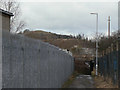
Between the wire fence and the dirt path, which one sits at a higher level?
the wire fence

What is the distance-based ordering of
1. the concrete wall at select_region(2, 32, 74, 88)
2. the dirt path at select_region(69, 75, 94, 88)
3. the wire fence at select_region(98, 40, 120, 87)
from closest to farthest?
1. the concrete wall at select_region(2, 32, 74, 88)
2. the wire fence at select_region(98, 40, 120, 87)
3. the dirt path at select_region(69, 75, 94, 88)

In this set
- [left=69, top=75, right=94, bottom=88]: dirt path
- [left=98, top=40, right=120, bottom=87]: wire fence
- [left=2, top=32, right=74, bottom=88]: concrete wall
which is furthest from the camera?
[left=69, top=75, right=94, bottom=88]: dirt path

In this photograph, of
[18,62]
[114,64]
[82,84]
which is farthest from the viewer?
[82,84]

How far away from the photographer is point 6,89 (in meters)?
3.81

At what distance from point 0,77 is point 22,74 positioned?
127 centimetres

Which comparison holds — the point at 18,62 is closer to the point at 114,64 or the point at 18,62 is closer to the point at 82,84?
the point at 114,64

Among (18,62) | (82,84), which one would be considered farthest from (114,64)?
(18,62)

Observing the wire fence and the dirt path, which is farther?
the dirt path

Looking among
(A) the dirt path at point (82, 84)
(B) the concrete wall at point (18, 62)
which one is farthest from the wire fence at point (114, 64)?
(B) the concrete wall at point (18, 62)

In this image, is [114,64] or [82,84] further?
[82,84]

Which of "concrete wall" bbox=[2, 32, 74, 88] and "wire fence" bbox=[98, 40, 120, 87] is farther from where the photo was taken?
"wire fence" bbox=[98, 40, 120, 87]

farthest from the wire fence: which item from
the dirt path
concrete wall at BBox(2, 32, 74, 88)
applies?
concrete wall at BBox(2, 32, 74, 88)

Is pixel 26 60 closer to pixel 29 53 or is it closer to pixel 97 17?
pixel 29 53

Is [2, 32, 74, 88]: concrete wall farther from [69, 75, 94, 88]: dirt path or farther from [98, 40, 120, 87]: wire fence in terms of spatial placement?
[69, 75, 94, 88]: dirt path
